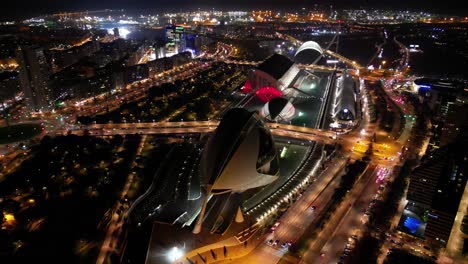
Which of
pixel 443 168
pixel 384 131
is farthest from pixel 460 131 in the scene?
pixel 384 131

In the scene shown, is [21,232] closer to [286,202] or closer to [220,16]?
[286,202]

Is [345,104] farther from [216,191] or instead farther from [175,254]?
[175,254]

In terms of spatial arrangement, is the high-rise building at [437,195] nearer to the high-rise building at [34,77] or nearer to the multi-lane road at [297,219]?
A: the multi-lane road at [297,219]

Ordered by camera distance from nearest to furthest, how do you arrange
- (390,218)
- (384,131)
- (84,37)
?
(390,218)
(384,131)
(84,37)

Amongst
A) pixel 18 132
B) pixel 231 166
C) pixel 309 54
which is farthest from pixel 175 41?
pixel 231 166

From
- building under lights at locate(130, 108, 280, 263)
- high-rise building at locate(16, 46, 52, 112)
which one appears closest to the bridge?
high-rise building at locate(16, 46, 52, 112)

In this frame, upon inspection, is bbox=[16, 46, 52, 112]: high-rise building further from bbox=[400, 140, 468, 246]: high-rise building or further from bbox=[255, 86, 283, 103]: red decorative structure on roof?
bbox=[400, 140, 468, 246]: high-rise building
